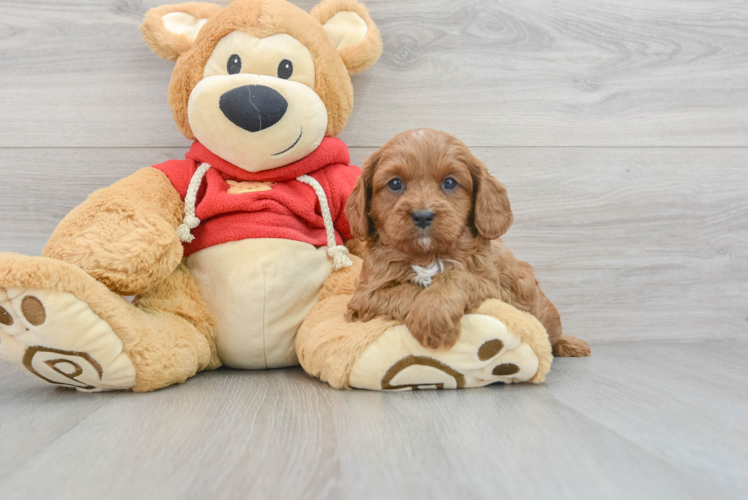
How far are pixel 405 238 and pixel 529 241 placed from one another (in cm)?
83

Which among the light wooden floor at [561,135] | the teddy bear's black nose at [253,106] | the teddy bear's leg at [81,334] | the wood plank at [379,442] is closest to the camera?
the wood plank at [379,442]

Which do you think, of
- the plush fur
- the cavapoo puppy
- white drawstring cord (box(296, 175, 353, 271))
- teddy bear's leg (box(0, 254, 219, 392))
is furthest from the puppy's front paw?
the plush fur

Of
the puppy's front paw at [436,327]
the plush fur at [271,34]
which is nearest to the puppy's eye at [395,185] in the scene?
the puppy's front paw at [436,327]

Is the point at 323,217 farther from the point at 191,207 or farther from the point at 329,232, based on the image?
the point at 191,207

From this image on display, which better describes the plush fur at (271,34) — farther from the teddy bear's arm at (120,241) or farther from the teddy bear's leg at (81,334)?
the teddy bear's leg at (81,334)

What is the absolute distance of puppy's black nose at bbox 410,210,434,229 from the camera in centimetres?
105

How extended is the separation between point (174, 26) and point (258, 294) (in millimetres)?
792

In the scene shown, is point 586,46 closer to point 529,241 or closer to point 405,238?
point 529,241

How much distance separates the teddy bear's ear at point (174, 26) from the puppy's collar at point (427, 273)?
89 centimetres

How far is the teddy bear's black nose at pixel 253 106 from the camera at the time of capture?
1.24 m

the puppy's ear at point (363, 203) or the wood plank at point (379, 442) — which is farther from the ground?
the puppy's ear at point (363, 203)

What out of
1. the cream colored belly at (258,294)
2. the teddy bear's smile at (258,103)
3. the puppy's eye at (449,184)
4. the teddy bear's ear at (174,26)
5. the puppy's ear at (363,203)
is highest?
the teddy bear's ear at (174,26)

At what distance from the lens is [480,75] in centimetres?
175

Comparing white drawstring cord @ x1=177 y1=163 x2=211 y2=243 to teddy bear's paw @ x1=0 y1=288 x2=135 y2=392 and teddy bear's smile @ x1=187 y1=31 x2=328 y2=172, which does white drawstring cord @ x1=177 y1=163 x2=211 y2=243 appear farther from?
teddy bear's paw @ x1=0 y1=288 x2=135 y2=392
